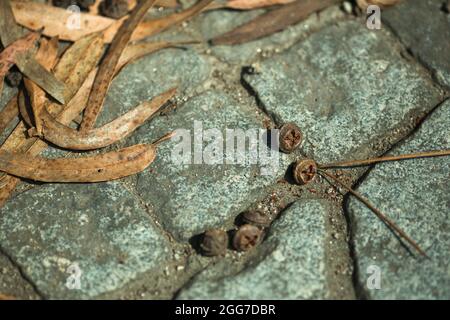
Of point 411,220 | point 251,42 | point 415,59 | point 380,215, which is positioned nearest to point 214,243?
point 380,215

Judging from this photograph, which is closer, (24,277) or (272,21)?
(24,277)

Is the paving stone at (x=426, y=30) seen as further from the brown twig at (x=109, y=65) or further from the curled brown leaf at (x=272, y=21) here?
the brown twig at (x=109, y=65)

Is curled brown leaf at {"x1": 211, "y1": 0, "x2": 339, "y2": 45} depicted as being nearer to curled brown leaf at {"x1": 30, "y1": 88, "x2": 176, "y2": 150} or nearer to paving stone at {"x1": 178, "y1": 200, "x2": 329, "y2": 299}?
curled brown leaf at {"x1": 30, "y1": 88, "x2": 176, "y2": 150}

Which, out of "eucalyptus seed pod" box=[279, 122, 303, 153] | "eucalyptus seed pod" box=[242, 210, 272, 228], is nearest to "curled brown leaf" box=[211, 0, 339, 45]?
"eucalyptus seed pod" box=[279, 122, 303, 153]

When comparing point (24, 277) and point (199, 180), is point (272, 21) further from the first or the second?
point (24, 277)

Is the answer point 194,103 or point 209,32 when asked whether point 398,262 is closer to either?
point 194,103

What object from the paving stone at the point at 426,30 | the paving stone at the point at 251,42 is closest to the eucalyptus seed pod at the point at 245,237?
the paving stone at the point at 251,42
